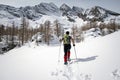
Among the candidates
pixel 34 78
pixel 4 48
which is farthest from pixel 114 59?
pixel 4 48

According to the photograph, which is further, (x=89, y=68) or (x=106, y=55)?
(x=106, y=55)

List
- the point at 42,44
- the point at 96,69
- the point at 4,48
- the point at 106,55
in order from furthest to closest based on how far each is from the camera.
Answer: the point at 4,48
the point at 42,44
the point at 106,55
the point at 96,69

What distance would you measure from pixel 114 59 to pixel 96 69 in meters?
2.03

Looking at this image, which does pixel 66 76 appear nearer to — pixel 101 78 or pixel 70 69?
pixel 70 69

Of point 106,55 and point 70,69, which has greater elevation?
point 106,55

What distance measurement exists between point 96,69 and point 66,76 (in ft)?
7.36

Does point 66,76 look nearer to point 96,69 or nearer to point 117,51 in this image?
point 96,69

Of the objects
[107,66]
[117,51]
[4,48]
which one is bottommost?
[4,48]

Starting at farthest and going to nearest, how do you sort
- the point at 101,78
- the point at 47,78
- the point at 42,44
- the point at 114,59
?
the point at 42,44 → the point at 114,59 → the point at 47,78 → the point at 101,78

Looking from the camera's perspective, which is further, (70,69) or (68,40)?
(68,40)

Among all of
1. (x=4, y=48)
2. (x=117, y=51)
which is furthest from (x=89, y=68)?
(x=4, y=48)

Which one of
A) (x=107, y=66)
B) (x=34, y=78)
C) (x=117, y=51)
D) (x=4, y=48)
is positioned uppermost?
(x=117, y=51)

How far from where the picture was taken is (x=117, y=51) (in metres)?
11.8

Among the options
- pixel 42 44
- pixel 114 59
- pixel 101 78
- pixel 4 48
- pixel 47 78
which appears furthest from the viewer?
pixel 4 48
